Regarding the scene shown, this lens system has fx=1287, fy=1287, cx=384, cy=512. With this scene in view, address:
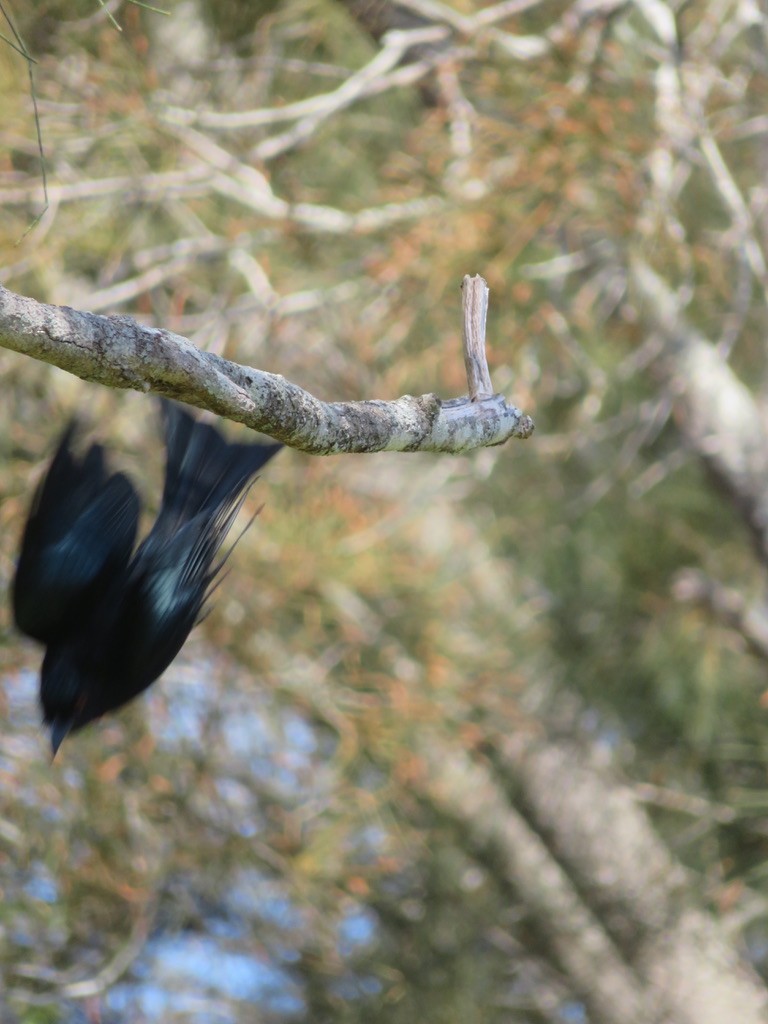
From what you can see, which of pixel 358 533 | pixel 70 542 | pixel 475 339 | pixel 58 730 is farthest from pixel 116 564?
pixel 358 533

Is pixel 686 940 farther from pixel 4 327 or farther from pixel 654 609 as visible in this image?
pixel 4 327

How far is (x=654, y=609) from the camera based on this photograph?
2.48 meters

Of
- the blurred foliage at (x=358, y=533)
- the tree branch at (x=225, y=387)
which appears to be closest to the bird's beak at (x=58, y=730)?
the tree branch at (x=225, y=387)

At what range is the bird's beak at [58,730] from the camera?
86 cm

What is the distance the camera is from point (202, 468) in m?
0.80

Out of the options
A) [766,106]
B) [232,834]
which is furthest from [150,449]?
[766,106]

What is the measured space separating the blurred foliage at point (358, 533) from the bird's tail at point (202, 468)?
1.04m

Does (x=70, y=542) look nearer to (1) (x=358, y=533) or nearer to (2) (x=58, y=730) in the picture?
(2) (x=58, y=730)

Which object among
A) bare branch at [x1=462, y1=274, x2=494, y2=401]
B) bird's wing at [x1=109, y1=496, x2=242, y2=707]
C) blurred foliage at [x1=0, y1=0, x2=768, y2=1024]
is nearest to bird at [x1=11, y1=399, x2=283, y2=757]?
bird's wing at [x1=109, y1=496, x2=242, y2=707]

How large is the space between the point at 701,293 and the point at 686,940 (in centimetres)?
125

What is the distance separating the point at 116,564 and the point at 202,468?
0.08 m

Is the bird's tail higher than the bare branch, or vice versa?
the bare branch

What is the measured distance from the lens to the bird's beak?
86cm

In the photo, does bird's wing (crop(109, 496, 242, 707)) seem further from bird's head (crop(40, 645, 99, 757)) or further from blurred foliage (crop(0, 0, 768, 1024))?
blurred foliage (crop(0, 0, 768, 1024))
